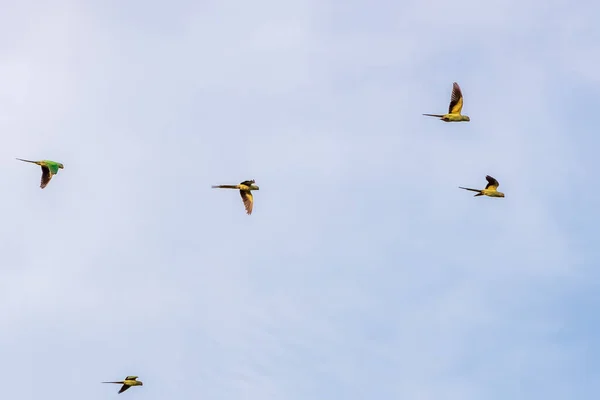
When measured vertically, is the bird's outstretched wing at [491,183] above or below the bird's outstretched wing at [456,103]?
below

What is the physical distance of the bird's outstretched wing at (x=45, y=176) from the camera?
6914 inches

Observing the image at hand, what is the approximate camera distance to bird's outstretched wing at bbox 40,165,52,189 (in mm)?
175625

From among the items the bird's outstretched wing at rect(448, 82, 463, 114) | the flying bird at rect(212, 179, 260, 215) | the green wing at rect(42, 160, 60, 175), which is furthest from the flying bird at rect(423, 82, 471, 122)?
the green wing at rect(42, 160, 60, 175)

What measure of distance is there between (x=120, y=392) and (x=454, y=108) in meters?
60.2

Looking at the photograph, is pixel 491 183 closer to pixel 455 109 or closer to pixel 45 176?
pixel 455 109

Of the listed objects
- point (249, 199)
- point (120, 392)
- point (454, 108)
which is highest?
point (454, 108)

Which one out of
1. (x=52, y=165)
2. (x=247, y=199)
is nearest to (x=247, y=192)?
(x=247, y=199)

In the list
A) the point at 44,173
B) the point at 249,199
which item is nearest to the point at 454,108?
the point at 249,199

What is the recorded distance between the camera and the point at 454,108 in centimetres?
18675

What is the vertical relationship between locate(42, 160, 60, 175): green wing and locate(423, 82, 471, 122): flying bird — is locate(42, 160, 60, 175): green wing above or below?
below

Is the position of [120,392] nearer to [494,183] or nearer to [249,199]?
[249,199]

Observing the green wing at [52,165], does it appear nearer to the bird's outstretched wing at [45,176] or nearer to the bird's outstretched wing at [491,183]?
the bird's outstretched wing at [45,176]

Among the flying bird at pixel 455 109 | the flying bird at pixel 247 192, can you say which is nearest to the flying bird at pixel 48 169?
the flying bird at pixel 247 192

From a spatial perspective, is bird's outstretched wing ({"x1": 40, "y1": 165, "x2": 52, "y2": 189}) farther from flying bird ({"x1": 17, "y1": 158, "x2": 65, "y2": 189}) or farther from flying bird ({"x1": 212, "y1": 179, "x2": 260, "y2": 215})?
flying bird ({"x1": 212, "y1": 179, "x2": 260, "y2": 215})
